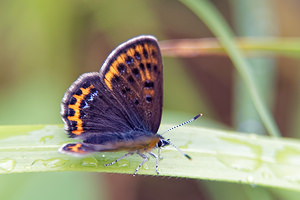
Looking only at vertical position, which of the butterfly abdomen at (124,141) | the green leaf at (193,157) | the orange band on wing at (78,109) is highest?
the orange band on wing at (78,109)

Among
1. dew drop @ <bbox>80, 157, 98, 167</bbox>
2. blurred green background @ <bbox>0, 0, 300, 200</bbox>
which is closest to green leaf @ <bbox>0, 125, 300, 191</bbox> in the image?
dew drop @ <bbox>80, 157, 98, 167</bbox>

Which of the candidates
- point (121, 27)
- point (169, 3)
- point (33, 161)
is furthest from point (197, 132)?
point (169, 3)

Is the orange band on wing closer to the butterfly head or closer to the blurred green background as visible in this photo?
the butterfly head

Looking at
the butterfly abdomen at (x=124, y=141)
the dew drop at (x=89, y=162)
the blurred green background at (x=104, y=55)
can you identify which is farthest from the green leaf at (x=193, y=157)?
the blurred green background at (x=104, y=55)

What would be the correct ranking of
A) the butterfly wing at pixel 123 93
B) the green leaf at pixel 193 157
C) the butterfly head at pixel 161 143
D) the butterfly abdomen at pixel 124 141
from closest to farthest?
the butterfly abdomen at pixel 124 141, the green leaf at pixel 193 157, the butterfly head at pixel 161 143, the butterfly wing at pixel 123 93

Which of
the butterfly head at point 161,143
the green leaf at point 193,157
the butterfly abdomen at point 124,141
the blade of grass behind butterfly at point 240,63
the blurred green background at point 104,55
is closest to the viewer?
the butterfly abdomen at point 124,141

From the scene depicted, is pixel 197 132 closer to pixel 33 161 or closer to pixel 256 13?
pixel 33 161

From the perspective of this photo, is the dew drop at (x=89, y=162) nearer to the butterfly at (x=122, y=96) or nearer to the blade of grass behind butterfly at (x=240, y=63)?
the butterfly at (x=122, y=96)

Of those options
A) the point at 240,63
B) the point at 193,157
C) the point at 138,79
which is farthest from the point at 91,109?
the point at 240,63
